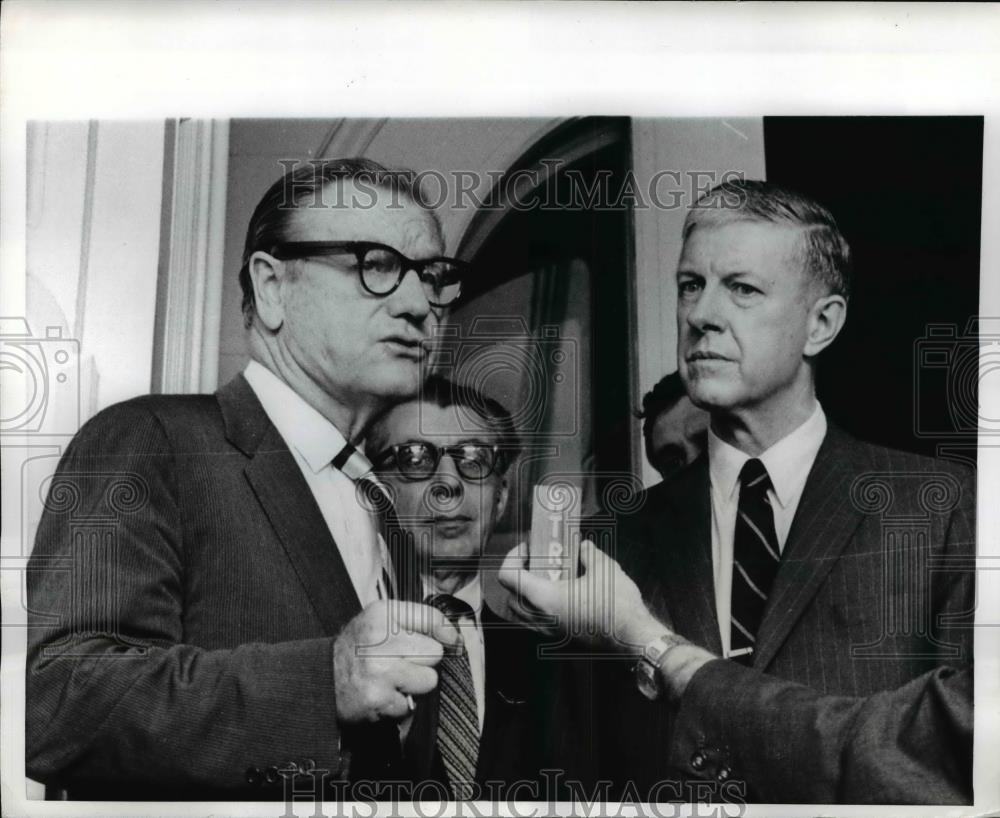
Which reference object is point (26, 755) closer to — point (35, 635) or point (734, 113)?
point (35, 635)

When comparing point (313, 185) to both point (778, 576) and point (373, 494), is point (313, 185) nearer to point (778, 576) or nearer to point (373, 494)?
point (373, 494)

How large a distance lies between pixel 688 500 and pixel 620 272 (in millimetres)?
667

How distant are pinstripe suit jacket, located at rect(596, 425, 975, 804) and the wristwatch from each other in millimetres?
32

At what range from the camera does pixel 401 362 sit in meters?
3.27

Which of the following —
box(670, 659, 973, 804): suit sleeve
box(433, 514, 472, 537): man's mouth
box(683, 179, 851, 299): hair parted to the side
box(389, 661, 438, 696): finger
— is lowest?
box(670, 659, 973, 804): suit sleeve

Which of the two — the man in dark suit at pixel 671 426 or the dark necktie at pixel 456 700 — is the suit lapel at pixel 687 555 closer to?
the man in dark suit at pixel 671 426

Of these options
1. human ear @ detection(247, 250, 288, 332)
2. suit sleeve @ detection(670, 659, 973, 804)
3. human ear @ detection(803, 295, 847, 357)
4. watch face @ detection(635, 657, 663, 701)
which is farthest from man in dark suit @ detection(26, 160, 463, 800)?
human ear @ detection(803, 295, 847, 357)

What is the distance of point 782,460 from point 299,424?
4.47 ft

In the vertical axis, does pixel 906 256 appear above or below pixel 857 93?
below

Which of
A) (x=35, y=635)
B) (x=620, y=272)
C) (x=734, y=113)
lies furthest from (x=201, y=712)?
(x=734, y=113)

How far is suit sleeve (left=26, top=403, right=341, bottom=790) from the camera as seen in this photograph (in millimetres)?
3209

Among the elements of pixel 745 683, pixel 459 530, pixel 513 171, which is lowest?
pixel 745 683

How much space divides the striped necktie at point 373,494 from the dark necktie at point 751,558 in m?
0.95

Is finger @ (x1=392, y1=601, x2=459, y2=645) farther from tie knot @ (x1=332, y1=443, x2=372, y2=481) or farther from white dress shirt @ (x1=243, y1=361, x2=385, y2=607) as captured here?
tie knot @ (x1=332, y1=443, x2=372, y2=481)
